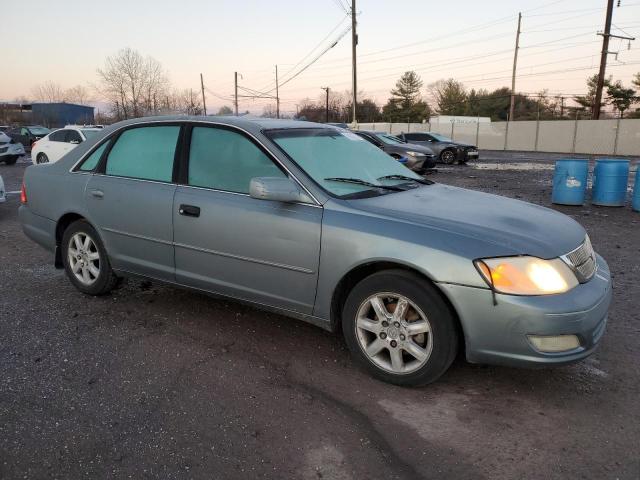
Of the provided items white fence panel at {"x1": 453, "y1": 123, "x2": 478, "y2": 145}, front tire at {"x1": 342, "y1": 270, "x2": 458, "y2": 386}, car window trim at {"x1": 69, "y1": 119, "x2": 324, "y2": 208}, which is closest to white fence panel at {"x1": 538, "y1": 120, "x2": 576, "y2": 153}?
white fence panel at {"x1": 453, "y1": 123, "x2": 478, "y2": 145}

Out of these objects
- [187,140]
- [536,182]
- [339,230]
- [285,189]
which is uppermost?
[187,140]

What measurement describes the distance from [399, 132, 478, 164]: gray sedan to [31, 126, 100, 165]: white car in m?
12.7

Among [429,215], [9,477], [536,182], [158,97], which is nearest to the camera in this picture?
[9,477]


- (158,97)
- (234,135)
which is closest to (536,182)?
(234,135)

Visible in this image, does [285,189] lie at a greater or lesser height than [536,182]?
greater

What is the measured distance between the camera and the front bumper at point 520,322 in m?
2.80

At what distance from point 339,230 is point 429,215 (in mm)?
558

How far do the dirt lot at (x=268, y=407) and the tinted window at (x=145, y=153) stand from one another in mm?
1199

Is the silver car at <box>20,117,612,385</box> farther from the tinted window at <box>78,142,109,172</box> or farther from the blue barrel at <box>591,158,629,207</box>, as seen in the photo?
the blue barrel at <box>591,158,629,207</box>

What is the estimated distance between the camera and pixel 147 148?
4.36 m

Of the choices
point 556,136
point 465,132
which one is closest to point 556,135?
point 556,136

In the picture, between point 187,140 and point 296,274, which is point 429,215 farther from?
point 187,140

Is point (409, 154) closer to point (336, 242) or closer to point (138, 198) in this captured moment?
point (138, 198)

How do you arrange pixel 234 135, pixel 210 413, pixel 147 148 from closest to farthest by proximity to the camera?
pixel 210 413 → pixel 234 135 → pixel 147 148
